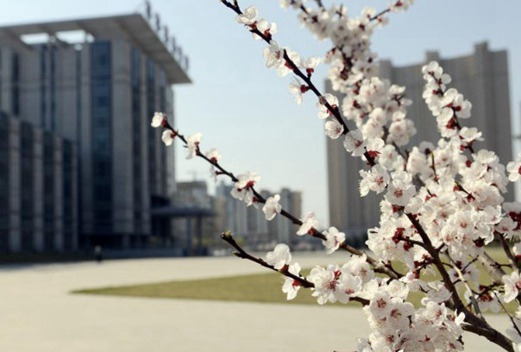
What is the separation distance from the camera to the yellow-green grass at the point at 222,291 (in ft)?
49.5

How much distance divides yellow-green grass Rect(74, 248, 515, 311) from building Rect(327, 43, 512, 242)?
255 ft

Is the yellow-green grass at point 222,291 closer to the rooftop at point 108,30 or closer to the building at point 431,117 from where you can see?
the rooftop at point 108,30

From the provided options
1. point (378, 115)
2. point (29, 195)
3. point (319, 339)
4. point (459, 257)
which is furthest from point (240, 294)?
point (29, 195)

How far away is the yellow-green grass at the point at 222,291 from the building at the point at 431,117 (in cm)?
7781

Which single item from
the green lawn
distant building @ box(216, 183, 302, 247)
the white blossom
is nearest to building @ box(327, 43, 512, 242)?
distant building @ box(216, 183, 302, 247)

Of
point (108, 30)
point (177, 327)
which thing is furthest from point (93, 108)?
point (177, 327)

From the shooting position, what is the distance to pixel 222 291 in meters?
17.5

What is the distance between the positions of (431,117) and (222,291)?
92.6 meters

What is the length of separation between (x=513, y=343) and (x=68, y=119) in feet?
263

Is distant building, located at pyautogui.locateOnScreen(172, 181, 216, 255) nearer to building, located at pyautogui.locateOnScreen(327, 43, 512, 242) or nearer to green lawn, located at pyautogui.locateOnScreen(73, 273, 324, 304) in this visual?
building, located at pyautogui.locateOnScreen(327, 43, 512, 242)

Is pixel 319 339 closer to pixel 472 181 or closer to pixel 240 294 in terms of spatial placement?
pixel 472 181

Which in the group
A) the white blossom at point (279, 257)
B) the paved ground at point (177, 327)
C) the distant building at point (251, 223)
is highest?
the white blossom at point (279, 257)

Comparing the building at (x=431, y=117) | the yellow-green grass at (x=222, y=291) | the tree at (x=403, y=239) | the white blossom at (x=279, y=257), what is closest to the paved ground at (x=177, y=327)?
the yellow-green grass at (x=222, y=291)

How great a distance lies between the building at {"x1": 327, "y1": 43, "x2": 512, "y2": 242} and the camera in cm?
10044
